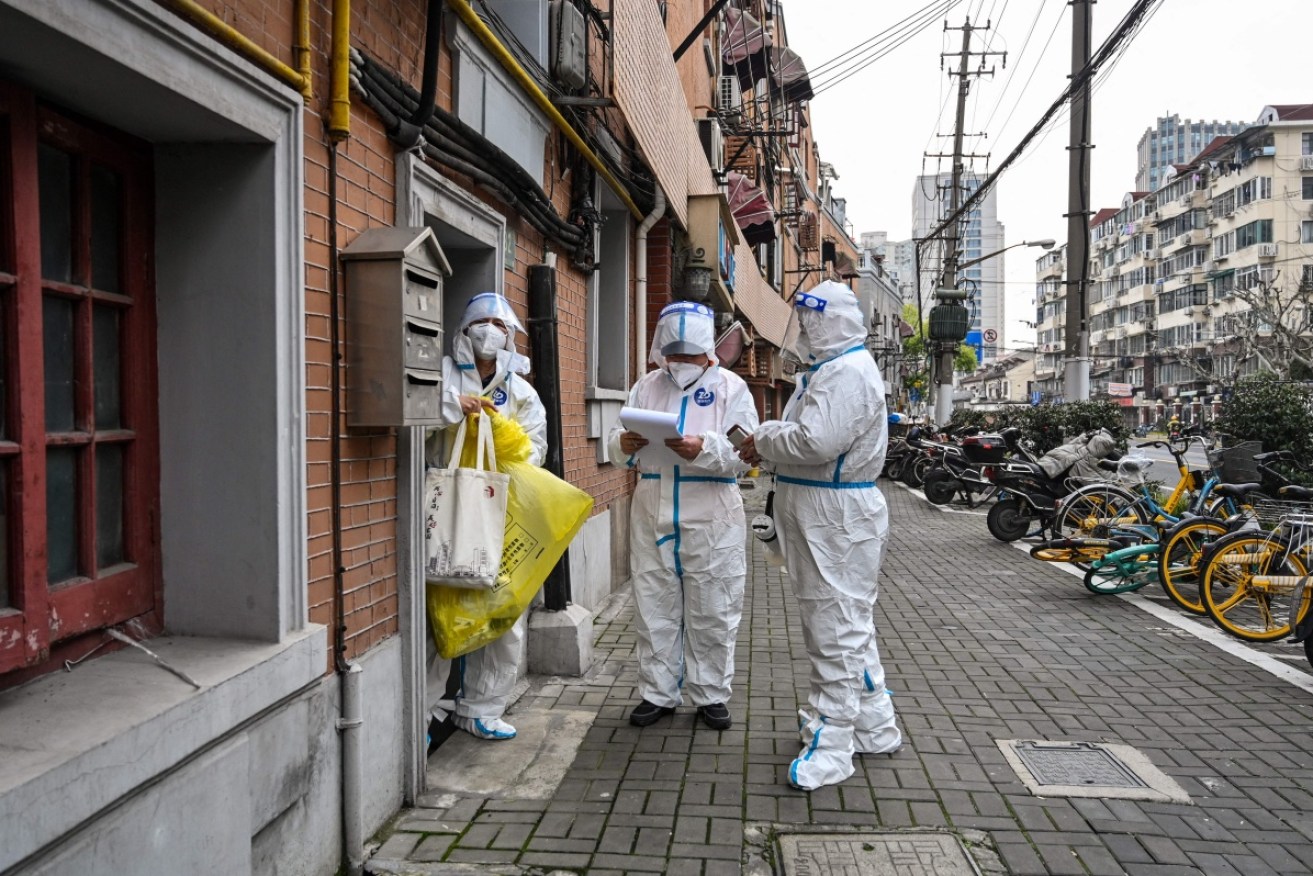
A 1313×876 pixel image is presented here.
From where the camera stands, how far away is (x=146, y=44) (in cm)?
215

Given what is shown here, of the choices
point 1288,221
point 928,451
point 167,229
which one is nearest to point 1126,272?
point 1288,221

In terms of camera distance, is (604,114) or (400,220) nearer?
(400,220)

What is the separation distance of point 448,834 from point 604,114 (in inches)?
214

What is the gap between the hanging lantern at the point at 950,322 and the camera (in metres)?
22.9

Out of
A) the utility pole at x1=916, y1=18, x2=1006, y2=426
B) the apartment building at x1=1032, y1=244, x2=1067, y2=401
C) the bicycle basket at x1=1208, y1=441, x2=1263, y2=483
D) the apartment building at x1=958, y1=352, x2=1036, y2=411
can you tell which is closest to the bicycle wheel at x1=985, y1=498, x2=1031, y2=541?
the bicycle basket at x1=1208, y1=441, x2=1263, y2=483

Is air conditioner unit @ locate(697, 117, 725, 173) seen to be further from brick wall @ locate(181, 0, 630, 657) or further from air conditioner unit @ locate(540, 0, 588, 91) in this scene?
brick wall @ locate(181, 0, 630, 657)

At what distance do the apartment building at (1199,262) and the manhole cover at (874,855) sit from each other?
30.8 metres

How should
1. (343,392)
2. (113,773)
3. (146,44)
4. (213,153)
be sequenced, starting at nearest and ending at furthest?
(113,773) → (146,44) → (213,153) → (343,392)

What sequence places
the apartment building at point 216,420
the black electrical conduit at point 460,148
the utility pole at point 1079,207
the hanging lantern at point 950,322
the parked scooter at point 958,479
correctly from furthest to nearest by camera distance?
Answer: the hanging lantern at point 950,322 → the parked scooter at point 958,479 → the utility pole at point 1079,207 → the black electrical conduit at point 460,148 → the apartment building at point 216,420

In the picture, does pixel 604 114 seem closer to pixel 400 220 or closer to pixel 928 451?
pixel 400 220

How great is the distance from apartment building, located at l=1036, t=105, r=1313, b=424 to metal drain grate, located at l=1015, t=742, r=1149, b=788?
29.5 metres

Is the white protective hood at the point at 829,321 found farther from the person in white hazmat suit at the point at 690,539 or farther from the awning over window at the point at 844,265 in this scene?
the awning over window at the point at 844,265

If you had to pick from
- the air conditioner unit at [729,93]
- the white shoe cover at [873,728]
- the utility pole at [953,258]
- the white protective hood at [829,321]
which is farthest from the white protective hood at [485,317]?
the utility pole at [953,258]

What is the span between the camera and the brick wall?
2.96 metres
